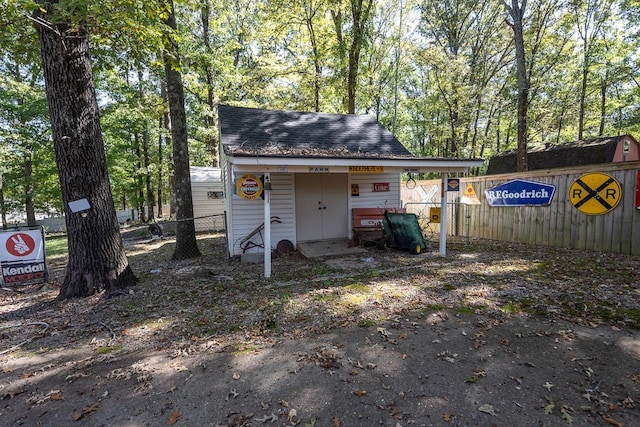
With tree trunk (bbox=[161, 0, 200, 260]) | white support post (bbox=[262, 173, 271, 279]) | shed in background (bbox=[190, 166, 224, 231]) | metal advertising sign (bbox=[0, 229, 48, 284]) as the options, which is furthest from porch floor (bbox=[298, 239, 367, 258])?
shed in background (bbox=[190, 166, 224, 231])

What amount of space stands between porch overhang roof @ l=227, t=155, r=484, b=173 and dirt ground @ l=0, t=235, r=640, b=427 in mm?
2188

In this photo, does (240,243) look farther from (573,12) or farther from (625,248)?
(573,12)

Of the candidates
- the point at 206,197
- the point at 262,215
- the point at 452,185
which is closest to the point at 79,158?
the point at 262,215

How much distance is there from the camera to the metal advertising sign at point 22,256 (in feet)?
18.9

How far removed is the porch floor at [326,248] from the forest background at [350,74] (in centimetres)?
765

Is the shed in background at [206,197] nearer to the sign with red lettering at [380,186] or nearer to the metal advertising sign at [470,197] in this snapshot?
the sign with red lettering at [380,186]

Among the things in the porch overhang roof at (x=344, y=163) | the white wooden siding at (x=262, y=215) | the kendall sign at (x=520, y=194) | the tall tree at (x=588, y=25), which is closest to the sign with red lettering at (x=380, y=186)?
the porch overhang roof at (x=344, y=163)

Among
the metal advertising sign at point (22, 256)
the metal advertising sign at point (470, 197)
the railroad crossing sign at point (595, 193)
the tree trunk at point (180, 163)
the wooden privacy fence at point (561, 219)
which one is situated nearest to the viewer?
the metal advertising sign at point (22, 256)

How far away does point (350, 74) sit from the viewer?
535 inches

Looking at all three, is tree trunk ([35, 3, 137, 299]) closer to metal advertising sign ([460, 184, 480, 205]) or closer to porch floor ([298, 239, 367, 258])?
porch floor ([298, 239, 367, 258])

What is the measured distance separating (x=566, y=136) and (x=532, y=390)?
93.2ft

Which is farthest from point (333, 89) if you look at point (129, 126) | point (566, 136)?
point (566, 136)

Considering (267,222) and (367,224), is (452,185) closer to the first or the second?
(367,224)

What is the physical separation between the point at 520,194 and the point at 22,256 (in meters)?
11.8
